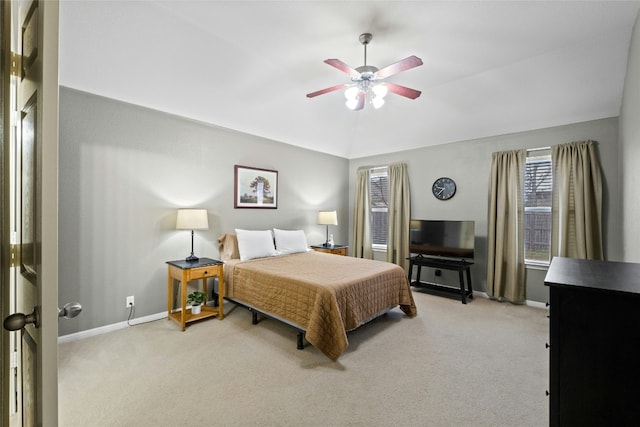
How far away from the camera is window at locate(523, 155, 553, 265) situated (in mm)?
4095

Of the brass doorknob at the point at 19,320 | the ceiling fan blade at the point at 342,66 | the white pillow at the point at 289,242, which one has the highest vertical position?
the ceiling fan blade at the point at 342,66

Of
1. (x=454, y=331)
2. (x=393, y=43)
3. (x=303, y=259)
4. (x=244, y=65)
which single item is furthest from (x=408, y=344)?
(x=244, y=65)

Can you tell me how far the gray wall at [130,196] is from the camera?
2941 millimetres

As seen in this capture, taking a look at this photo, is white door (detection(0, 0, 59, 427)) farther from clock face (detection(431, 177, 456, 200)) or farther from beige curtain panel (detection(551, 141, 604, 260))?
clock face (detection(431, 177, 456, 200))

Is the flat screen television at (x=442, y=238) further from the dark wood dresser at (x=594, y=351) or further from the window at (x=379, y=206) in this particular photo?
the dark wood dresser at (x=594, y=351)

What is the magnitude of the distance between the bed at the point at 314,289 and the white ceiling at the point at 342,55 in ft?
6.50

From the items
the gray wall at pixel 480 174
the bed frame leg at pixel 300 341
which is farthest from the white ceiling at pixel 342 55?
the bed frame leg at pixel 300 341

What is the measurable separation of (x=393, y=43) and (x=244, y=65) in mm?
1697

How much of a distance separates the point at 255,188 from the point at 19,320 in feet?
12.8

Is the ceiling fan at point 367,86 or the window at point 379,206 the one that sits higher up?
the ceiling fan at point 367,86

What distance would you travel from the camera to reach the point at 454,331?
10.6 feet

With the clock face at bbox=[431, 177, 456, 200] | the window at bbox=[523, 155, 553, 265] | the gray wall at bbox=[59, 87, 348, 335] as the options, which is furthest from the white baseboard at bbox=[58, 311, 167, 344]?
A: the window at bbox=[523, 155, 553, 265]

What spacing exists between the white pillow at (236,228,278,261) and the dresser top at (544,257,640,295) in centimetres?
333

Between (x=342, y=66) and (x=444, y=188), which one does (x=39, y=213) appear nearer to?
(x=342, y=66)
